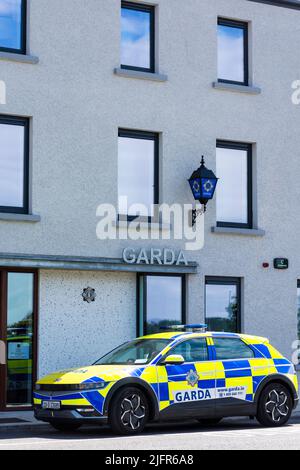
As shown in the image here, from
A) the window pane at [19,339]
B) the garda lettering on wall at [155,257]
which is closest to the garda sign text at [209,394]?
the window pane at [19,339]

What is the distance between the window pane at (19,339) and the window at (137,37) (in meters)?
4.99

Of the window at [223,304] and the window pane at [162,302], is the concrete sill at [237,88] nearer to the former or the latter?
the window at [223,304]

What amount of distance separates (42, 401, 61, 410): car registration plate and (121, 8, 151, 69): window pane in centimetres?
786

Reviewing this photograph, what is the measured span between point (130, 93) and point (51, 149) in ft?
7.22

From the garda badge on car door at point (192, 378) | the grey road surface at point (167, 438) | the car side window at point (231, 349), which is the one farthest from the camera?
the car side window at point (231, 349)

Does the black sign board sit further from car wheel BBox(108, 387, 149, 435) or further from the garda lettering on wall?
car wheel BBox(108, 387, 149, 435)

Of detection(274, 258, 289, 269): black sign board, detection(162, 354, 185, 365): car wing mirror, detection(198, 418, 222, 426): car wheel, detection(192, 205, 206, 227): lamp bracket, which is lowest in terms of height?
detection(198, 418, 222, 426): car wheel

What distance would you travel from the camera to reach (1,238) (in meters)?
19.0

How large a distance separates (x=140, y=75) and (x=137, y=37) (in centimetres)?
92

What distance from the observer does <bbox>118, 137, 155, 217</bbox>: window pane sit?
2069 centimetres

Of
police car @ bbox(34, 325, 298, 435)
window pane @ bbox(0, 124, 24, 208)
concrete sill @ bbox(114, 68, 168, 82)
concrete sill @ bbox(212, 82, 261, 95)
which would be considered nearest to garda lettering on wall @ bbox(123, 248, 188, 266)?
window pane @ bbox(0, 124, 24, 208)

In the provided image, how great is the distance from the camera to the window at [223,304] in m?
Answer: 21.4
